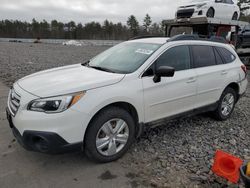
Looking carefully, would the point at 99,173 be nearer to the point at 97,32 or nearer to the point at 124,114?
the point at 124,114

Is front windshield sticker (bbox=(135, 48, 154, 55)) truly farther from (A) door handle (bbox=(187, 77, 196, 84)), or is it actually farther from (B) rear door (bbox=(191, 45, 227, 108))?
(B) rear door (bbox=(191, 45, 227, 108))

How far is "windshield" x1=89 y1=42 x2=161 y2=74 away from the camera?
338cm

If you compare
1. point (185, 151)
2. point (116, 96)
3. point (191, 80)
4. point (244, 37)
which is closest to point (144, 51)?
point (191, 80)

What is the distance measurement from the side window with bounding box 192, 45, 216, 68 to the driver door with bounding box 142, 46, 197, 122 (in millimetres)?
190

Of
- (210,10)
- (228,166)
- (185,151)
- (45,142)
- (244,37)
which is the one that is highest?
(210,10)

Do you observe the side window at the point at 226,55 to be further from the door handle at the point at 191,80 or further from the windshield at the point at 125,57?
the windshield at the point at 125,57

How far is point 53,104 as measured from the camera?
260cm

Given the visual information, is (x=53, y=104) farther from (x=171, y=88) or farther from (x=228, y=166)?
(x=228, y=166)

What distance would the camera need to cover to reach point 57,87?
276 centimetres

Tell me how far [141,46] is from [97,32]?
79.4m

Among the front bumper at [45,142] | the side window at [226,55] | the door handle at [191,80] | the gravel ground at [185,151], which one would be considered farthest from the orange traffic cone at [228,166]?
the side window at [226,55]

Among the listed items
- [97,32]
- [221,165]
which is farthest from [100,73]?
[97,32]

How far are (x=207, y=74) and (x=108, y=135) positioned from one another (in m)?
2.25

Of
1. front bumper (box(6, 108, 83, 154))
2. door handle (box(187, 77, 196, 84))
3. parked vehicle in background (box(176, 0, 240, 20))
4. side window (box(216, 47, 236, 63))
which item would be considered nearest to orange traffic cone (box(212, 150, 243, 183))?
door handle (box(187, 77, 196, 84))
